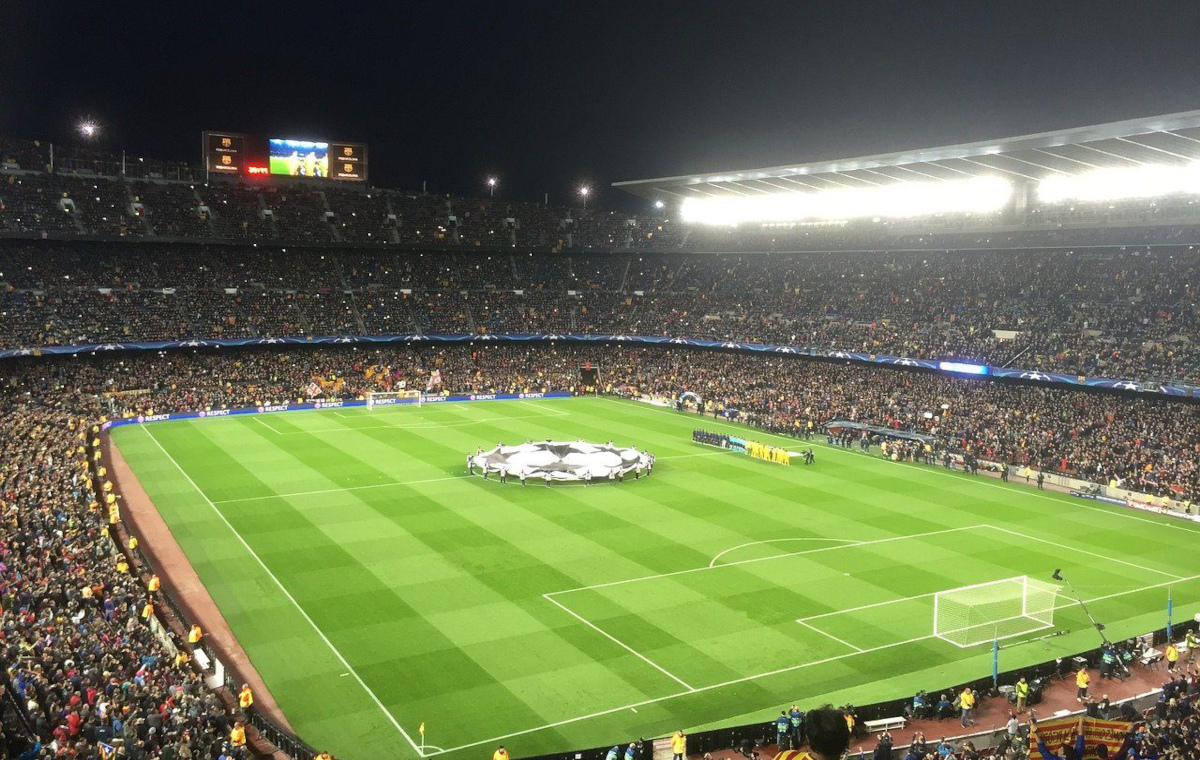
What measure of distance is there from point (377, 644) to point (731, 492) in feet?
70.3

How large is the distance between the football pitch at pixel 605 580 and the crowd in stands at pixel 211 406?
11.2 ft

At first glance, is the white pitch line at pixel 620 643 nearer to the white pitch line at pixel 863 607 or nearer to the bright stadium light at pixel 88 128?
the white pitch line at pixel 863 607

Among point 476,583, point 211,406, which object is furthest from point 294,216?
point 476,583

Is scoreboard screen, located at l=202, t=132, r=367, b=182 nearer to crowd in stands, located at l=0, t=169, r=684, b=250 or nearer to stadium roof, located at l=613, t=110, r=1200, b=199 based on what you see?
crowd in stands, located at l=0, t=169, r=684, b=250

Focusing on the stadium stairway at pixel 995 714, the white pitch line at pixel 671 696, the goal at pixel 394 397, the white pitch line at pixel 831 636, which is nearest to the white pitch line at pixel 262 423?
the goal at pixel 394 397

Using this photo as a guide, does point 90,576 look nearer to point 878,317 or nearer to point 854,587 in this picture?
point 854,587

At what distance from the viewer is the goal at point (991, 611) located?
26469 millimetres

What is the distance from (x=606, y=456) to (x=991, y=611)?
2147cm

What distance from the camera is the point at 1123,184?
2265 inches

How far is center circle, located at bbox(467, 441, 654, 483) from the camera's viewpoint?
44.0m

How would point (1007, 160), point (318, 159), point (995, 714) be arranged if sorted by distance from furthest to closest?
point (318, 159) → point (1007, 160) → point (995, 714)

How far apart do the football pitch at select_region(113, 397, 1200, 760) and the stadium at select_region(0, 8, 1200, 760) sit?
7.4 inches

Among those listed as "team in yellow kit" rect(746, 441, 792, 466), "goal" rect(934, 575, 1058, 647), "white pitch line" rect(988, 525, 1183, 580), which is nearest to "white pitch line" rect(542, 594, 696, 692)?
"goal" rect(934, 575, 1058, 647)

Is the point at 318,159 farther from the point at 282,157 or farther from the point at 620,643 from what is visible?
the point at 620,643
